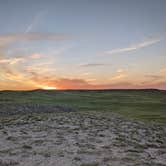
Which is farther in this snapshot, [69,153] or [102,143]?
[102,143]

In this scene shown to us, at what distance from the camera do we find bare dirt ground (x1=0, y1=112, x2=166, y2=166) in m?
13.3

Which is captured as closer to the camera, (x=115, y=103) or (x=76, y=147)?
(x=76, y=147)

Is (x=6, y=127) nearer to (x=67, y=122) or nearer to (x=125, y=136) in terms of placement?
(x=67, y=122)

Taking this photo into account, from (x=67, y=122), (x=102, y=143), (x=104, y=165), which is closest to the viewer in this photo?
(x=104, y=165)

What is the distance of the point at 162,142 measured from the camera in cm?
1934

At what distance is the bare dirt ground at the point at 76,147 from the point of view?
43.7 ft

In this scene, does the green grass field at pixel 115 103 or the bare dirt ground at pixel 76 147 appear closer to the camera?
the bare dirt ground at pixel 76 147

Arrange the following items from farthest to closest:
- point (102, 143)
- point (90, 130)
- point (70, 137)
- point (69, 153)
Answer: point (90, 130) → point (70, 137) → point (102, 143) → point (69, 153)

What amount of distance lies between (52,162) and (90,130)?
946cm

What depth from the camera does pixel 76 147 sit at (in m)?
16.1

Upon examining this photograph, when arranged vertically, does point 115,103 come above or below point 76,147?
below

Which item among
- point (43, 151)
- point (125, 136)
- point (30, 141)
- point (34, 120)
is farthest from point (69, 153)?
point (34, 120)

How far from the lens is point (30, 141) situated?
17625 mm

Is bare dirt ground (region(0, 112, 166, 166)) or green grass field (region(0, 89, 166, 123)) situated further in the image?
green grass field (region(0, 89, 166, 123))
